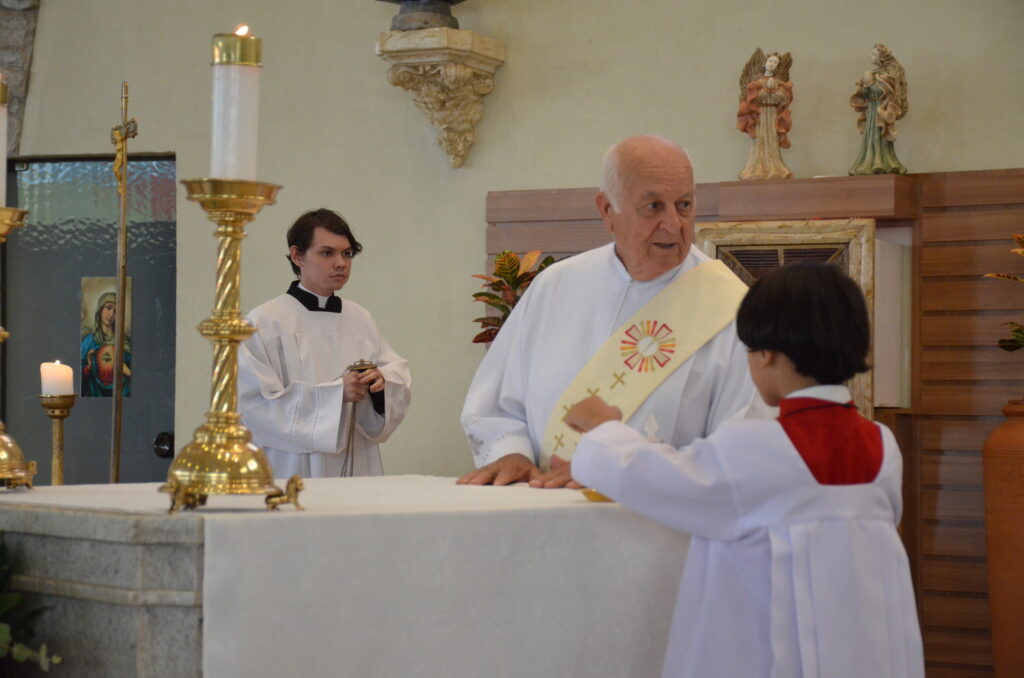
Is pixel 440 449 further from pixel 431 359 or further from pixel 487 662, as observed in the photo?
pixel 487 662

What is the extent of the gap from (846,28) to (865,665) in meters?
4.27

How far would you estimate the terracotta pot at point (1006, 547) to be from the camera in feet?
16.8

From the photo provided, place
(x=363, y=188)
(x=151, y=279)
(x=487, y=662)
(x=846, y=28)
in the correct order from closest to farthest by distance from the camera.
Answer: (x=487, y=662) < (x=846, y=28) < (x=363, y=188) < (x=151, y=279)

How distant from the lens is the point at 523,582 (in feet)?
7.22

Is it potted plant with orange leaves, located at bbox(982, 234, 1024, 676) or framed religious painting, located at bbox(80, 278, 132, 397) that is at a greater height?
framed religious painting, located at bbox(80, 278, 132, 397)

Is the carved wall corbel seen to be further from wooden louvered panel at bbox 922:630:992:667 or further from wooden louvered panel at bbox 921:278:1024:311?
wooden louvered panel at bbox 922:630:992:667

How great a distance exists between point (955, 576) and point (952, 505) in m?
0.30

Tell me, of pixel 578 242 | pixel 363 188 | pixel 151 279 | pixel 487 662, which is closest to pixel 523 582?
pixel 487 662

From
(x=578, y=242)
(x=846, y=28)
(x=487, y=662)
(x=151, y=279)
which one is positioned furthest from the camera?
(x=151, y=279)

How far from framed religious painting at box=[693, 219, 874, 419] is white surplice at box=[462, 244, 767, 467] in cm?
216

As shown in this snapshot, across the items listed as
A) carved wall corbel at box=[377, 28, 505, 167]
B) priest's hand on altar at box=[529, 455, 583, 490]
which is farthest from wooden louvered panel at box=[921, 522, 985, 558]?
priest's hand on altar at box=[529, 455, 583, 490]

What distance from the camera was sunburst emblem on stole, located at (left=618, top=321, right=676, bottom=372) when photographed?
10.1ft

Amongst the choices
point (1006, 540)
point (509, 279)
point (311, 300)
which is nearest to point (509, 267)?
point (509, 279)

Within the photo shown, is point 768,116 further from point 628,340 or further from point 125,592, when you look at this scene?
point 125,592
